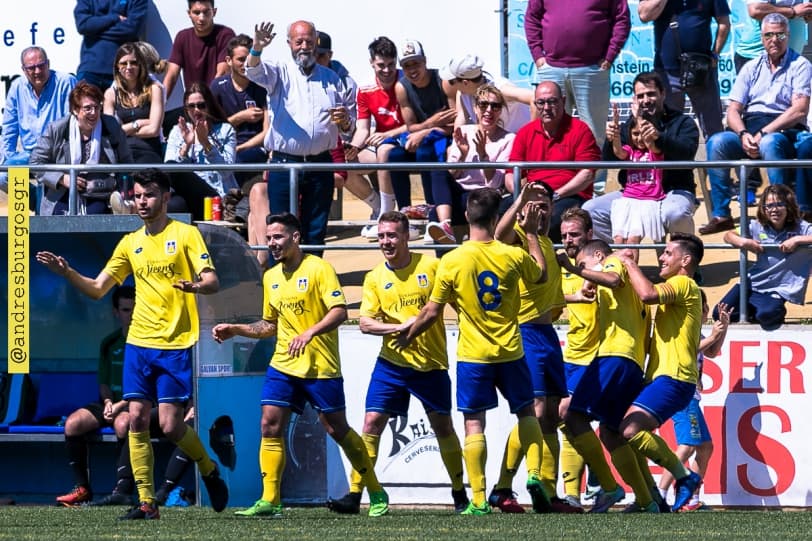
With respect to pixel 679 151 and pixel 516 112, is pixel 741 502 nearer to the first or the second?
pixel 679 151

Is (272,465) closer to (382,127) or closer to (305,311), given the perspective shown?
(305,311)

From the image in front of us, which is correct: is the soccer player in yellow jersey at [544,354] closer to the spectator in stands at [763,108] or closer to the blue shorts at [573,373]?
the blue shorts at [573,373]

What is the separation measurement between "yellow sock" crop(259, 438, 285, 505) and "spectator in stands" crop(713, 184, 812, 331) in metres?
3.94

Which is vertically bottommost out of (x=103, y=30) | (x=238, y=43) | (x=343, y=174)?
(x=343, y=174)

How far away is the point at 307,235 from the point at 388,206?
1.04m

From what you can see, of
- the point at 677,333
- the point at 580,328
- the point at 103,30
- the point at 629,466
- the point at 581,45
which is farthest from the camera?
the point at 103,30

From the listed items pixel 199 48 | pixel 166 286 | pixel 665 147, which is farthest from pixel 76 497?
pixel 665 147

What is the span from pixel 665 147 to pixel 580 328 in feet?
7.46

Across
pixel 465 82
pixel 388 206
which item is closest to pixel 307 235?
pixel 388 206

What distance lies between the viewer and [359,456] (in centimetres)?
1062

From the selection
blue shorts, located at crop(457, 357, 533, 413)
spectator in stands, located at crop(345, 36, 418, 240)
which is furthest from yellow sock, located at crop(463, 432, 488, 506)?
spectator in stands, located at crop(345, 36, 418, 240)

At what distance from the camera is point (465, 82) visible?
13.9 m

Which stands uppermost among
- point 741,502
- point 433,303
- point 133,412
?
point 433,303

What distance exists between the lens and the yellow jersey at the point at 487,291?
10.3 m
